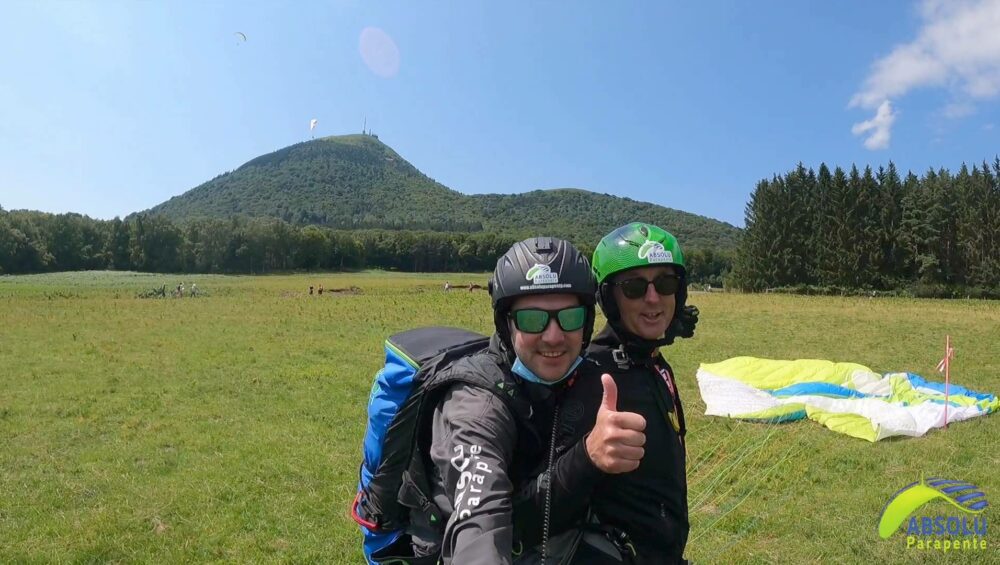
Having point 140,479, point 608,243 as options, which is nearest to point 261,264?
point 140,479

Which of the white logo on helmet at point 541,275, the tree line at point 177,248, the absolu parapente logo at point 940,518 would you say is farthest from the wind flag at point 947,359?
the tree line at point 177,248

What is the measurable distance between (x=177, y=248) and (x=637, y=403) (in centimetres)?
10379

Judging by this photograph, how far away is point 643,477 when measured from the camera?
90.7 inches

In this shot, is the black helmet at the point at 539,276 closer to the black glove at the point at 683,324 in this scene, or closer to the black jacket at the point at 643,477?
the black jacket at the point at 643,477

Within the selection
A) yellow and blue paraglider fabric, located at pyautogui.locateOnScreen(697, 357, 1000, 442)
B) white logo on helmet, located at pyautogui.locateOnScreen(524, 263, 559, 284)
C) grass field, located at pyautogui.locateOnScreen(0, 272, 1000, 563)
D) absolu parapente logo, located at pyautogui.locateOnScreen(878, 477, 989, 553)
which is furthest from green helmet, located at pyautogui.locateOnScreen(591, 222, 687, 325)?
yellow and blue paraglider fabric, located at pyautogui.locateOnScreen(697, 357, 1000, 442)

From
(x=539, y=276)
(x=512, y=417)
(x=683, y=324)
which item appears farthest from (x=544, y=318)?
(x=683, y=324)

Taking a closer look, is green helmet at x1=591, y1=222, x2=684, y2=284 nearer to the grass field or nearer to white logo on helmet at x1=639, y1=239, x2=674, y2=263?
white logo on helmet at x1=639, y1=239, x2=674, y2=263

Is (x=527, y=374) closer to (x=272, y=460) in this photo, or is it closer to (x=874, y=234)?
(x=272, y=460)

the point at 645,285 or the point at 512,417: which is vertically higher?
the point at 645,285

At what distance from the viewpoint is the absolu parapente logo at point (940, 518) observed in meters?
5.48

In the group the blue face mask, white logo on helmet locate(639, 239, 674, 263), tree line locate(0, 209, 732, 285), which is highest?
tree line locate(0, 209, 732, 285)

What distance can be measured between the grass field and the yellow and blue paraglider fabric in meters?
0.37

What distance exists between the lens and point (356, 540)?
20.4ft

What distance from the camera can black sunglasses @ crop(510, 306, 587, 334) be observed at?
90.6 inches
